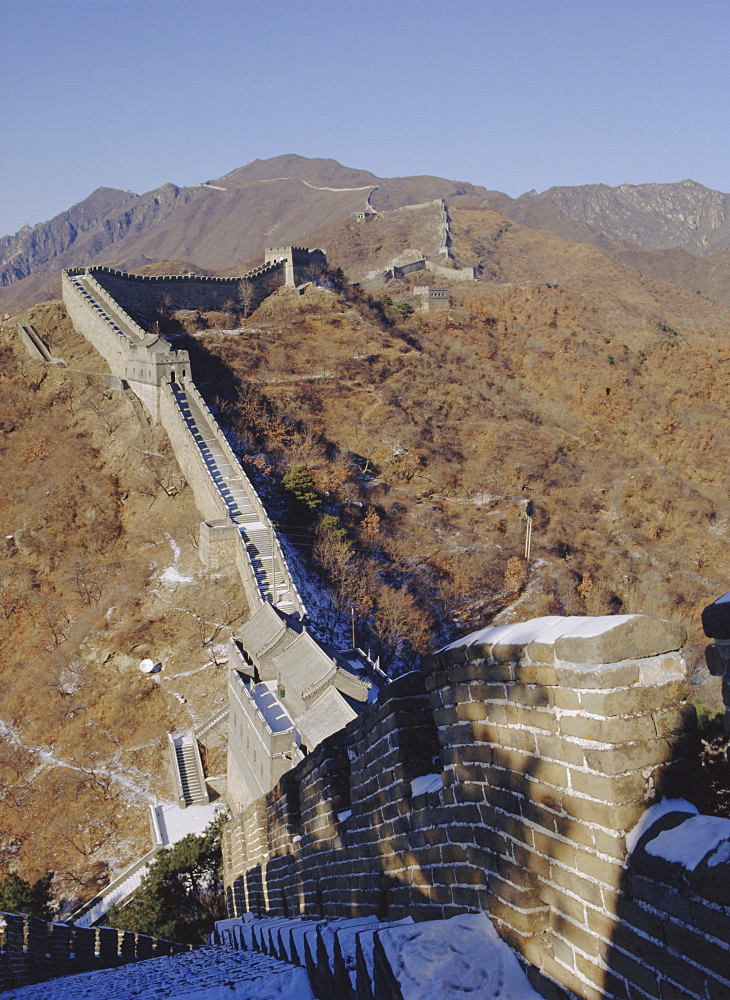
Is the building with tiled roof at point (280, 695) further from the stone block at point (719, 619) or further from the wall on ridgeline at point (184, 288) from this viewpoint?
the wall on ridgeline at point (184, 288)

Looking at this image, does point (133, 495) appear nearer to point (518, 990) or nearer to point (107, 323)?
point (107, 323)

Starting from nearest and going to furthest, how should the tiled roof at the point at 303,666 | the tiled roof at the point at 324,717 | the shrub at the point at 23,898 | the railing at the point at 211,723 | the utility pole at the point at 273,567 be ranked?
the shrub at the point at 23,898
the tiled roof at the point at 324,717
the tiled roof at the point at 303,666
the railing at the point at 211,723
the utility pole at the point at 273,567

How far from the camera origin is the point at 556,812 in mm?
2893

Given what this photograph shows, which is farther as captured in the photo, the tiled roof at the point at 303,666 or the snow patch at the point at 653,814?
the tiled roof at the point at 303,666

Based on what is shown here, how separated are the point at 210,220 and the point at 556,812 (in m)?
176

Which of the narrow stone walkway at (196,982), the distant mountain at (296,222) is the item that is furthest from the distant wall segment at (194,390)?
the distant mountain at (296,222)

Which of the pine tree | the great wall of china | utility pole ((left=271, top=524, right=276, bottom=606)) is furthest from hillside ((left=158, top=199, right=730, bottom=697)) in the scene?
the great wall of china

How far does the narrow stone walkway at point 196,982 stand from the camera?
4617 mm

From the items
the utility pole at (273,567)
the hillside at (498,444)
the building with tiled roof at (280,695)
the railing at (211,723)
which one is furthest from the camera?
the hillside at (498,444)

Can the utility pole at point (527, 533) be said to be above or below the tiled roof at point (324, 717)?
above

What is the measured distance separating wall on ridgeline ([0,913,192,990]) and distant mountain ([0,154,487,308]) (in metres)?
126

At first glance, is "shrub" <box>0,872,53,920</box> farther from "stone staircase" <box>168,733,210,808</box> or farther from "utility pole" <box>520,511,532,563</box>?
"utility pole" <box>520,511,532,563</box>

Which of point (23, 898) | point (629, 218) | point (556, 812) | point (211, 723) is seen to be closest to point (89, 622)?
point (211, 723)

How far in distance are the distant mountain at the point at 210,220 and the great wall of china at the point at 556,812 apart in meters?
132
